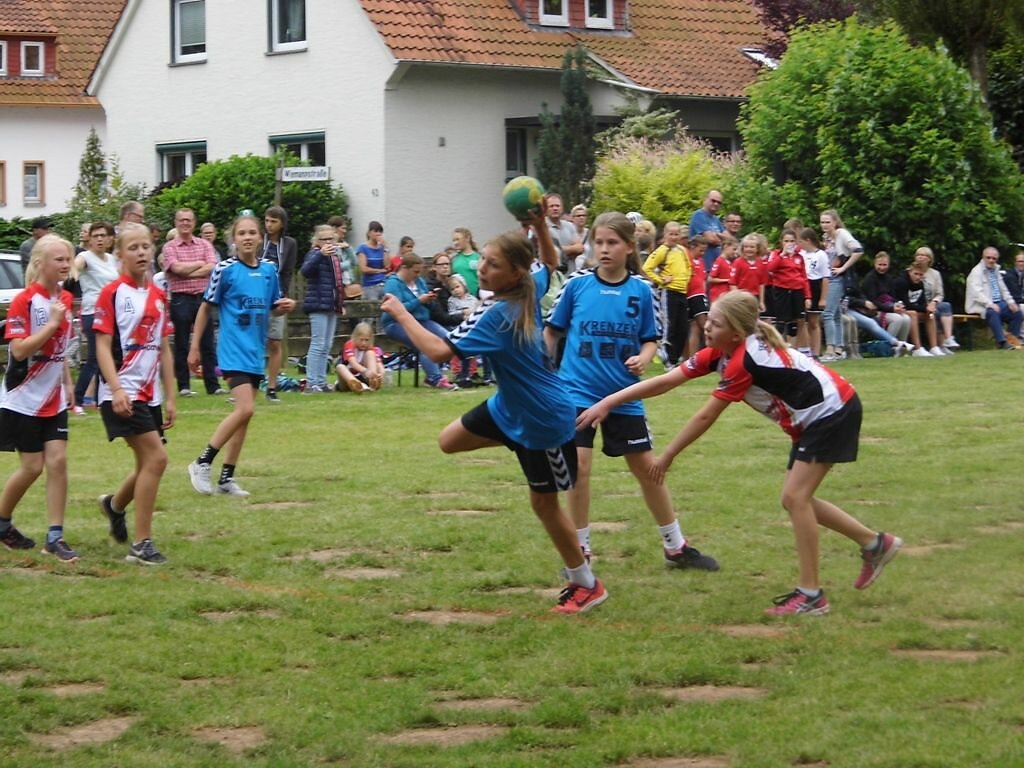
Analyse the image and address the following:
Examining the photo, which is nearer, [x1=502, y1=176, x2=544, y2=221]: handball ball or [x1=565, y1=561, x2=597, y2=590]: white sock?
[x1=565, y1=561, x2=597, y2=590]: white sock

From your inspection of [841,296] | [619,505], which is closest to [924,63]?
[841,296]

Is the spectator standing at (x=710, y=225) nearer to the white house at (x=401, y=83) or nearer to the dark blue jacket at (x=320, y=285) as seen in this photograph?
the dark blue jacket at (x=320, y=285)

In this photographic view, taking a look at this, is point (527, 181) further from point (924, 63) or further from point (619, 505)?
point (924, 63)

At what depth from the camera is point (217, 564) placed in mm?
9672

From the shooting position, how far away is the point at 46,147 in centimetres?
5016

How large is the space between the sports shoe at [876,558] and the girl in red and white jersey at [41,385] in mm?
4418

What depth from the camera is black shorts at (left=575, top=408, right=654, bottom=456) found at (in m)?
9.26

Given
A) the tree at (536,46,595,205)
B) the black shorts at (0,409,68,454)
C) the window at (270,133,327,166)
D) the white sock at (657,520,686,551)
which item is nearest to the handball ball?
the white sock at (657,520,686,551)

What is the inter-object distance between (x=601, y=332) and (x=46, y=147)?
43.8 meters

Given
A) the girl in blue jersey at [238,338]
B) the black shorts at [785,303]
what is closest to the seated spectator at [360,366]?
the black shorts at [785,303]

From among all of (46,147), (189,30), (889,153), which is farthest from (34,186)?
(889,153)

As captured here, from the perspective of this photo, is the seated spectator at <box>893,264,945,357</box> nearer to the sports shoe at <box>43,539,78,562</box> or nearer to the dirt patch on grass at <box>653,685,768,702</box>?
the sports shoe at <box>43,539,78,562</box>

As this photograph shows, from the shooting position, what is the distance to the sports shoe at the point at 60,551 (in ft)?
32.0

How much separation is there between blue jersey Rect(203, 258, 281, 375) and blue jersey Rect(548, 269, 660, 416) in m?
3.74
